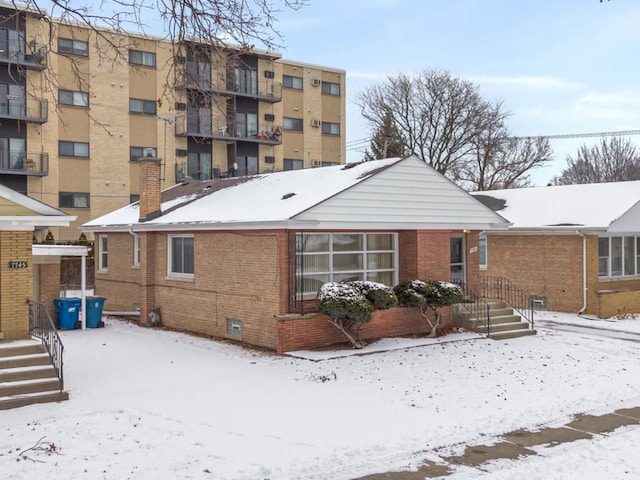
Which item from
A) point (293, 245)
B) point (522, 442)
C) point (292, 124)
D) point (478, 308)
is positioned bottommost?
point (522, 442)

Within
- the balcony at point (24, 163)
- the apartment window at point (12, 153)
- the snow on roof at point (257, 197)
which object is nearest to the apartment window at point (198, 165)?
the balcony at point (24, 163)

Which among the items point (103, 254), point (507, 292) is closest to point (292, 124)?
point (103, 254)

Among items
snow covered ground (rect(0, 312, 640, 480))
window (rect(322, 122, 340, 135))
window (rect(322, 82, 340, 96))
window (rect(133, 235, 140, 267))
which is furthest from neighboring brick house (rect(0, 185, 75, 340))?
window (rect(322, 82, 340, 96))

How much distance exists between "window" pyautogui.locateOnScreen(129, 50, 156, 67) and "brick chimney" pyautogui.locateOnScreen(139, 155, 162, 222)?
20010 mm

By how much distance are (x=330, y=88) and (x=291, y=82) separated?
138 inches

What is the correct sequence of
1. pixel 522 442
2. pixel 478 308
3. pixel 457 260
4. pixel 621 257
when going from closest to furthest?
pixel 522 442 < pixel 478 308 < pixel 457 260 < pixel 621 257

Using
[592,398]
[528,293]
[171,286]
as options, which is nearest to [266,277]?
[171,286]

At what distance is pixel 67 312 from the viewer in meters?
18.7

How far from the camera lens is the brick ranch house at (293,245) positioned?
48.9 ft

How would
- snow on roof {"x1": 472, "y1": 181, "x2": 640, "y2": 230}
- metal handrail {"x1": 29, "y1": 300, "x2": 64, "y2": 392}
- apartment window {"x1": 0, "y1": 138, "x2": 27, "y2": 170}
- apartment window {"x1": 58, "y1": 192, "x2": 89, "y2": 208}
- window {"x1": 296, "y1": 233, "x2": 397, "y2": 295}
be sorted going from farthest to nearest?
apartment window {"x1": 58, "y1": 192, "x2": 89, "y2": 208}
apartment window {"x1": 0, "y1": 138, "x2": 27, "y2": 170}
snow on roof {"x1": 472, "y1": 181, "x2": 640, "y2": 230}
window {"x1": 296, "y1": 233, "x2": 397, "y2": 295}
metal handrail {"x1": 29, "y1": 300, "x2": 64, "y2": 392}

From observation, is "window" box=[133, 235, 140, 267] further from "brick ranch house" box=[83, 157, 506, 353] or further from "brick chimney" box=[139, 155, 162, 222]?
"brick chimney" box=[139, 155, 162, 222]

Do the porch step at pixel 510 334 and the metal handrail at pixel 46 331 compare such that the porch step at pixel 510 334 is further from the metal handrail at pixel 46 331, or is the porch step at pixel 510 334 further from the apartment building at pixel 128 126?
the apartment building at pixel 128 126

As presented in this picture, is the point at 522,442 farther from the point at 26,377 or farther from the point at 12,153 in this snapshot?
the point at 12,153

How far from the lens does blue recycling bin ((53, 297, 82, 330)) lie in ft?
61.3
